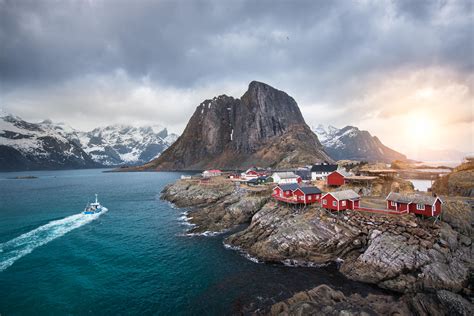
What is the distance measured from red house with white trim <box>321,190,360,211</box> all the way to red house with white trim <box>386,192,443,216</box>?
18.1 ft

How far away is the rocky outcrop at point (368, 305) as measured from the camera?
2094 cm

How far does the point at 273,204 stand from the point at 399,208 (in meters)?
23.7

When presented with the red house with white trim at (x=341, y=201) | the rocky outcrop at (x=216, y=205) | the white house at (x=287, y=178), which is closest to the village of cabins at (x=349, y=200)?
the red house with white trim at (x=341, y=201)

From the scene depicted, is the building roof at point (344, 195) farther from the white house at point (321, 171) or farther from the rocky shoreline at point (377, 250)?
the white house at point (321, 171)

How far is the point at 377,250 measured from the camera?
106 ft

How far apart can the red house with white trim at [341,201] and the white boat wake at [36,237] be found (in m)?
52.4

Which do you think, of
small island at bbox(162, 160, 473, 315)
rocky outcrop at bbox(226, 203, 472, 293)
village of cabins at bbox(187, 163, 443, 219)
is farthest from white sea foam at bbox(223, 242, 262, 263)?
village of cabins at bbox(187, 163, 443, 219)

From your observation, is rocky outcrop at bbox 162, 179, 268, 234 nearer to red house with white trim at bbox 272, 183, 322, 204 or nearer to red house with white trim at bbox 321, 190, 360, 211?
red house with white trim at bbox 272, 183, 322, 204

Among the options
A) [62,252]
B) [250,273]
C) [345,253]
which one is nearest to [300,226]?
[345,253]

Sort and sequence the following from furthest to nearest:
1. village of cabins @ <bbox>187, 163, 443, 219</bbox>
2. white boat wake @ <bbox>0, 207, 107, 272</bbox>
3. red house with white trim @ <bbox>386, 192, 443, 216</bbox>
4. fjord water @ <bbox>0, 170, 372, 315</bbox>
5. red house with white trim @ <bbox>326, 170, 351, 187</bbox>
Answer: red house with white trim @ <bbox>326, 170, 351, 187</bbox> → white boat wake @ <bbox>0, 207, 107, 272</bbox> → village of cabins @ <bbox>187, 163, 443, 219</bbox> → red house with white trim @ <bbox>386, 192, 443, 216</bbox> → fjord water @ <bbox>0, 170, 372, 315</bbox>

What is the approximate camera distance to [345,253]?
3600 centimetres

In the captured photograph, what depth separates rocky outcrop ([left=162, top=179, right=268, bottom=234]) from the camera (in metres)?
55.0

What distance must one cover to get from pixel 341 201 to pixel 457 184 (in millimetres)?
38850

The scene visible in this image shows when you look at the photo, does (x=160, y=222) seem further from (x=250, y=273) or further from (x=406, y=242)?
(x=406, y=242)
